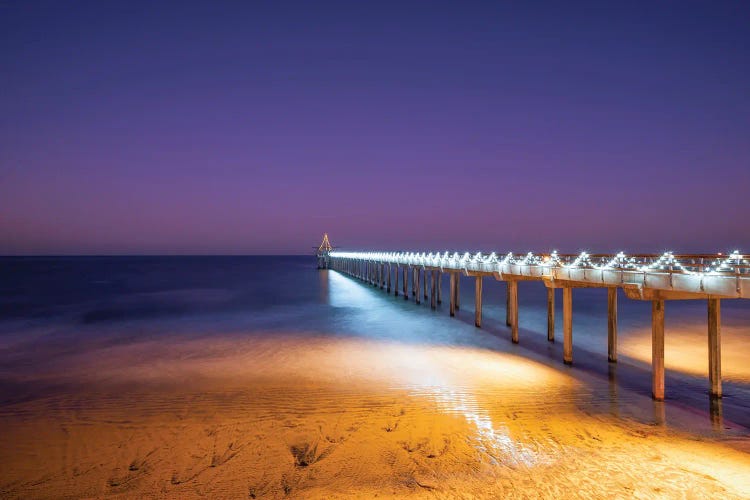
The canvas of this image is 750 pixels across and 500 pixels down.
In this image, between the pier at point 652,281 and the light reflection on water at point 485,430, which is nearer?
the light reflection on water at point 485,430

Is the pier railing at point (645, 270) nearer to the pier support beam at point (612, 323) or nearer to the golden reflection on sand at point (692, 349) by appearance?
the pier support beam at point (612, 323)

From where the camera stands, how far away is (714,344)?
13633 mm

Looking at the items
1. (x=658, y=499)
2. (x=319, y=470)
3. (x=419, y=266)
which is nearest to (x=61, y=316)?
(x=419, y=266)

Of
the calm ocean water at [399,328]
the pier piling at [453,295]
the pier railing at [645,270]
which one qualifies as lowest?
the calm ocean water at [399,328]

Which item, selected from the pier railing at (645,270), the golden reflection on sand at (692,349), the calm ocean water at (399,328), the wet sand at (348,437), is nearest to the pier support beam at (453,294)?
the calm ocean water at (399,328)

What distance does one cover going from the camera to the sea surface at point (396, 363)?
12.7 metres

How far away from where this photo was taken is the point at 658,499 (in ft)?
27.0

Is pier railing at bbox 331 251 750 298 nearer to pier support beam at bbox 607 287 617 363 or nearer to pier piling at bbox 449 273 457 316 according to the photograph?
pier support beam at bbox 607 287 617 363

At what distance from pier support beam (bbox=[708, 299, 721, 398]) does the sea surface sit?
60cm

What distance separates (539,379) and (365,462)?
860 centimetres

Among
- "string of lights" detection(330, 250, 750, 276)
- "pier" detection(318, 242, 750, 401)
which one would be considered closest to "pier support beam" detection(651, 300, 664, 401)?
"pier" detection(318, 242, 750, 401)

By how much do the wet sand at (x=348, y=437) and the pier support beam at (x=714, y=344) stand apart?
2.22 meters

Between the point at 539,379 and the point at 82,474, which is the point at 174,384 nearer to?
the point at 82,474

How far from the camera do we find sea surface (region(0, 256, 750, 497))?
12.7m
